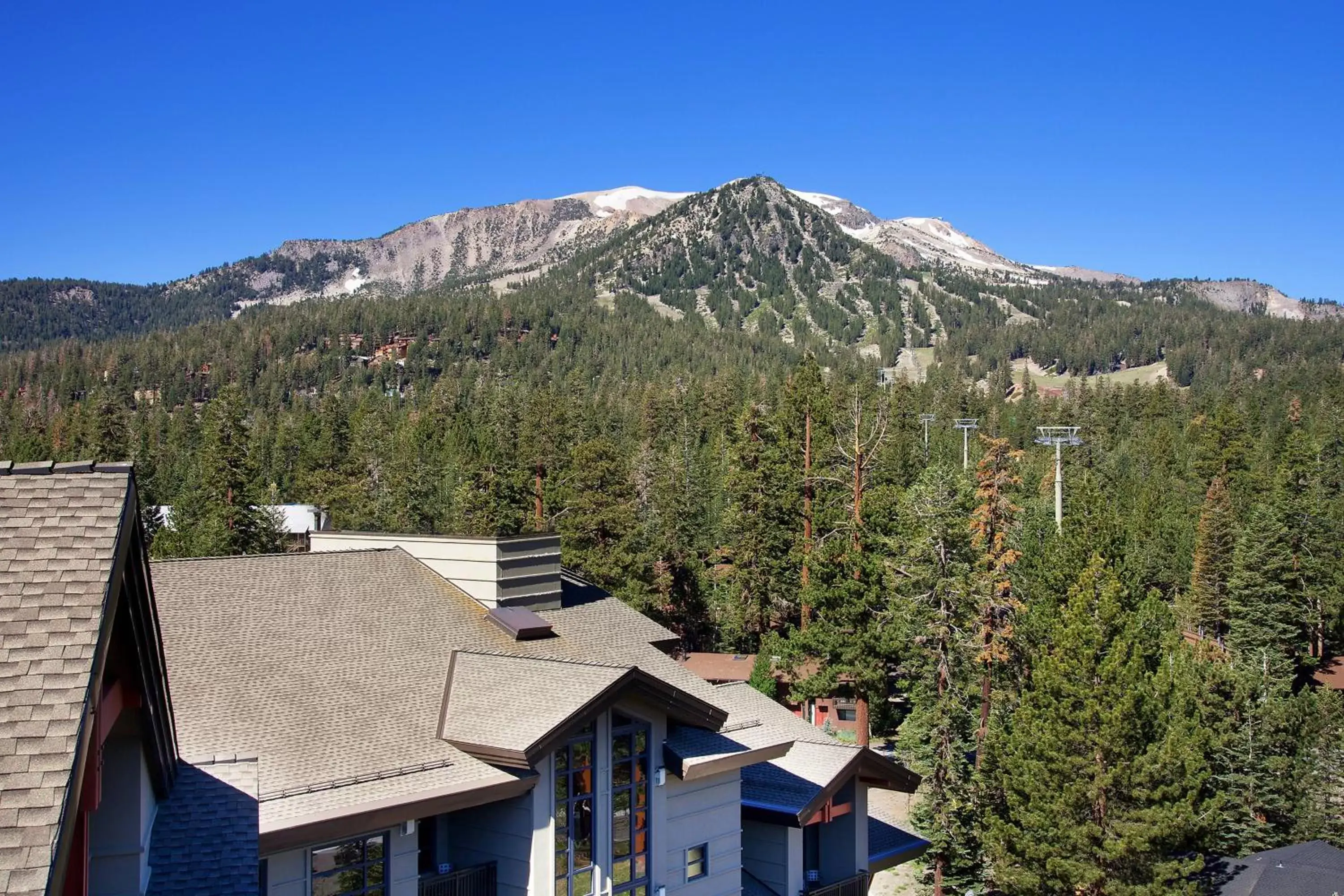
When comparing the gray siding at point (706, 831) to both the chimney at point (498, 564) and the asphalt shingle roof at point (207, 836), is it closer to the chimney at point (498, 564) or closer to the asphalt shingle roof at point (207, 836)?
the chimney at point (498, 564)

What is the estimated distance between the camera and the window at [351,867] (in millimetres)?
11797

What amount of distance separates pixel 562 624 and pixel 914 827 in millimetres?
15558

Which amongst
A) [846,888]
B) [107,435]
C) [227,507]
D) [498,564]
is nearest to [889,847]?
[846,888]

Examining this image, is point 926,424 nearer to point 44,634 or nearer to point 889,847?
point 889,847

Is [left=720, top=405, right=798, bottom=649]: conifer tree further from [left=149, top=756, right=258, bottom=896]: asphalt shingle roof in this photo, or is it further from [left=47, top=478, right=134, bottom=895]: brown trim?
[left=47, top=478, right=134, bottom=895]: brown trim

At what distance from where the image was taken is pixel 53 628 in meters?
4.25

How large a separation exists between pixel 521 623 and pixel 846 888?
278 inches

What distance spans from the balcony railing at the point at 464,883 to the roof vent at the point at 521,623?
3881 mm

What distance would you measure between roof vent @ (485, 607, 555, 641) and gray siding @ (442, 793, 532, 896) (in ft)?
11.0

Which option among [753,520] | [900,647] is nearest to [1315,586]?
[753,520]

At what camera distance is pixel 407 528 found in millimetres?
56812

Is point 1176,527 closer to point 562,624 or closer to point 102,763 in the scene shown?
point 562,624

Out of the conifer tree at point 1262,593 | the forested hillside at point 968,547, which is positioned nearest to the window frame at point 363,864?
the forested hillside at point 968,547

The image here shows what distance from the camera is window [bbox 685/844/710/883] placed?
50.0 ft
